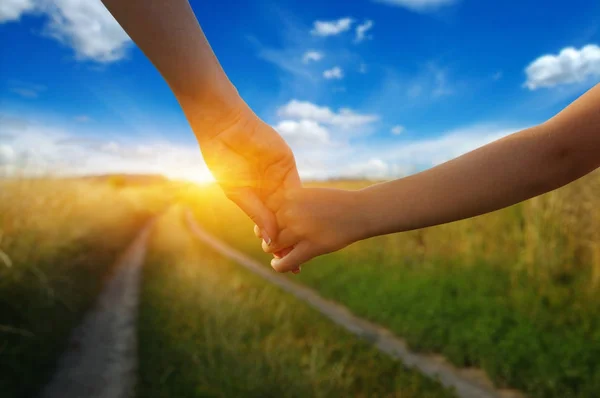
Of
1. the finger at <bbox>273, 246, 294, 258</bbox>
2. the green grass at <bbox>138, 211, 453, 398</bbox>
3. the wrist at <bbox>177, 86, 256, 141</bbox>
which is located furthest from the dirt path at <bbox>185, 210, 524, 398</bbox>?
the wrist at <bbox>177, 86, 256, 141</bbox>

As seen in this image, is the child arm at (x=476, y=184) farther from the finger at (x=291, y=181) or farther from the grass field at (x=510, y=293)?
the grass field at (x=510, y=293)

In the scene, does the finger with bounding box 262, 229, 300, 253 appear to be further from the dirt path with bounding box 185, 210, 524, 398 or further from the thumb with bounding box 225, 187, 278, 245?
the dirt path with bounding box 185, 210, 524, 398

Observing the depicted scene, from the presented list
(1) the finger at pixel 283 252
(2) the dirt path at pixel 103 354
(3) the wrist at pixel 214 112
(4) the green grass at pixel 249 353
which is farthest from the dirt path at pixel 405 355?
(3) the wrist at pixel 214 112

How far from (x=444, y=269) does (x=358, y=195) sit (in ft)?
21.8

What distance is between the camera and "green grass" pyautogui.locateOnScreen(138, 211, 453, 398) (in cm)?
404

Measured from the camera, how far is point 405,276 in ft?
26.0

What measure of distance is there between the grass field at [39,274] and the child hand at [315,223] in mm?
4277

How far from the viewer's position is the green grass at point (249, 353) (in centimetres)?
404

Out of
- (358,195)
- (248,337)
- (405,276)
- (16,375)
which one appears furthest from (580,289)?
(16,375)

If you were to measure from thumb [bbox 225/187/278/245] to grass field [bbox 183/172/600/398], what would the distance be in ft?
13.0

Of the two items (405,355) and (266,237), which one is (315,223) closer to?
(266,237)

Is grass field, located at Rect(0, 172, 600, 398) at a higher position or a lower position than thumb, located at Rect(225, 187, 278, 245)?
lower

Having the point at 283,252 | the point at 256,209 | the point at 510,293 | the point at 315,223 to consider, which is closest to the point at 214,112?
the point at 256,209

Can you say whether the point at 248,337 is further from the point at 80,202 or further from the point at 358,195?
the point at 80,202
